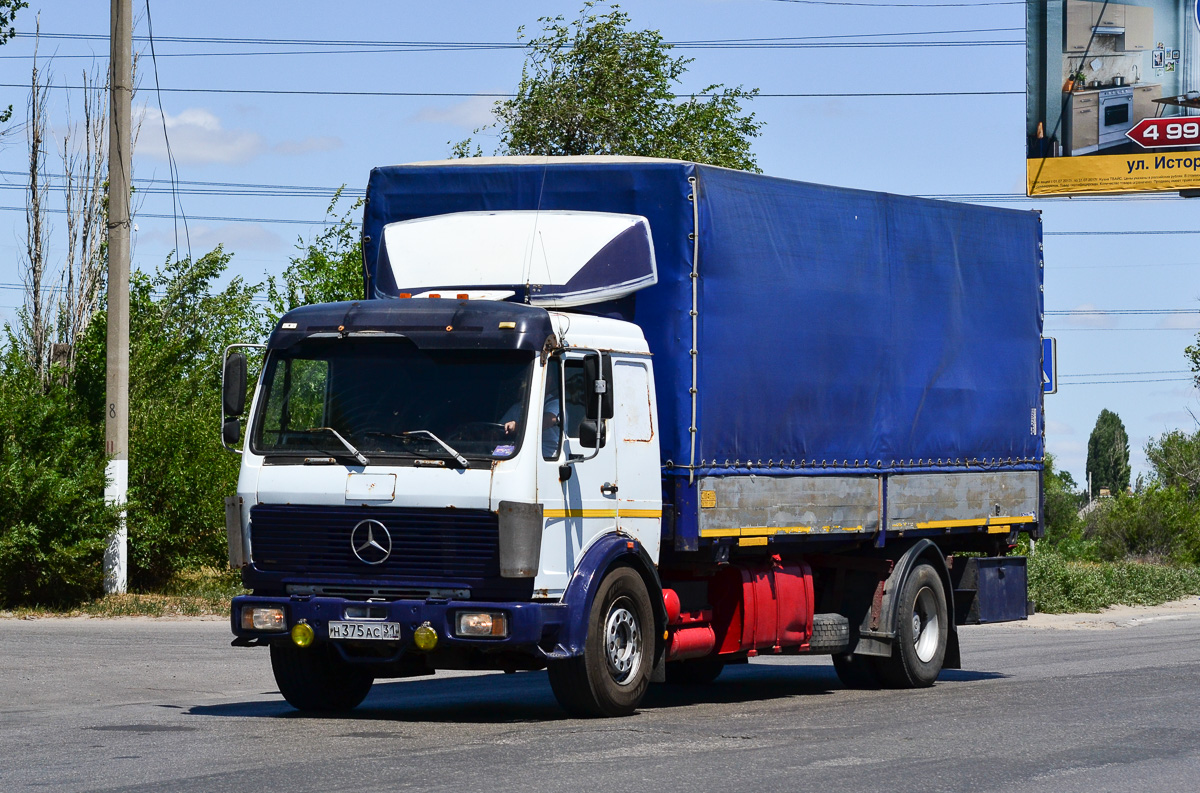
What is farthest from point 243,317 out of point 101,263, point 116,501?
point 116,501

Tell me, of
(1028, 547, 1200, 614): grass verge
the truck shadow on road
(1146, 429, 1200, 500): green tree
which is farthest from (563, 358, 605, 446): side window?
(1146, 429, 1200, 500): green tree

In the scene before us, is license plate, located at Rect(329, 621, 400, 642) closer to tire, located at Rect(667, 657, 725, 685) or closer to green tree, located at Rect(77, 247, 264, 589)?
tire, located at Rect(667, 657, 725, 685)

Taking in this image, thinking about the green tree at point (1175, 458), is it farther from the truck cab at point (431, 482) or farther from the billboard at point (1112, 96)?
the truck cab at point (431, 482)

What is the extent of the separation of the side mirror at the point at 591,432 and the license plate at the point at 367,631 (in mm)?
1646

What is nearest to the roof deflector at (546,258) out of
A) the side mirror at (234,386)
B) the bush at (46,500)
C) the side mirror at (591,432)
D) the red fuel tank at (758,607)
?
the side mirror at (591,432)

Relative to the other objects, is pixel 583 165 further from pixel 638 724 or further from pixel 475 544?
pixel 638 724

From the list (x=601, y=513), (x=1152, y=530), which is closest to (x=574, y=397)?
(x=601, y=513)

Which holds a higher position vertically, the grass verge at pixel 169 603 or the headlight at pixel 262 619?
the headlight at pixel 262 619

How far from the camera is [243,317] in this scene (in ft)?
130

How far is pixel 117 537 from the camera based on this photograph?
22359mm

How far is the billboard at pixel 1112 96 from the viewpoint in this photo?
33.8 meters

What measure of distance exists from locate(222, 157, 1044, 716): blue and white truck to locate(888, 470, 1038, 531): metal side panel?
0.04 m

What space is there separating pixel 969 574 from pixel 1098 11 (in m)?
22.4

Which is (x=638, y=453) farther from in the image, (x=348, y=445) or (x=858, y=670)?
(x=858, y=670)
